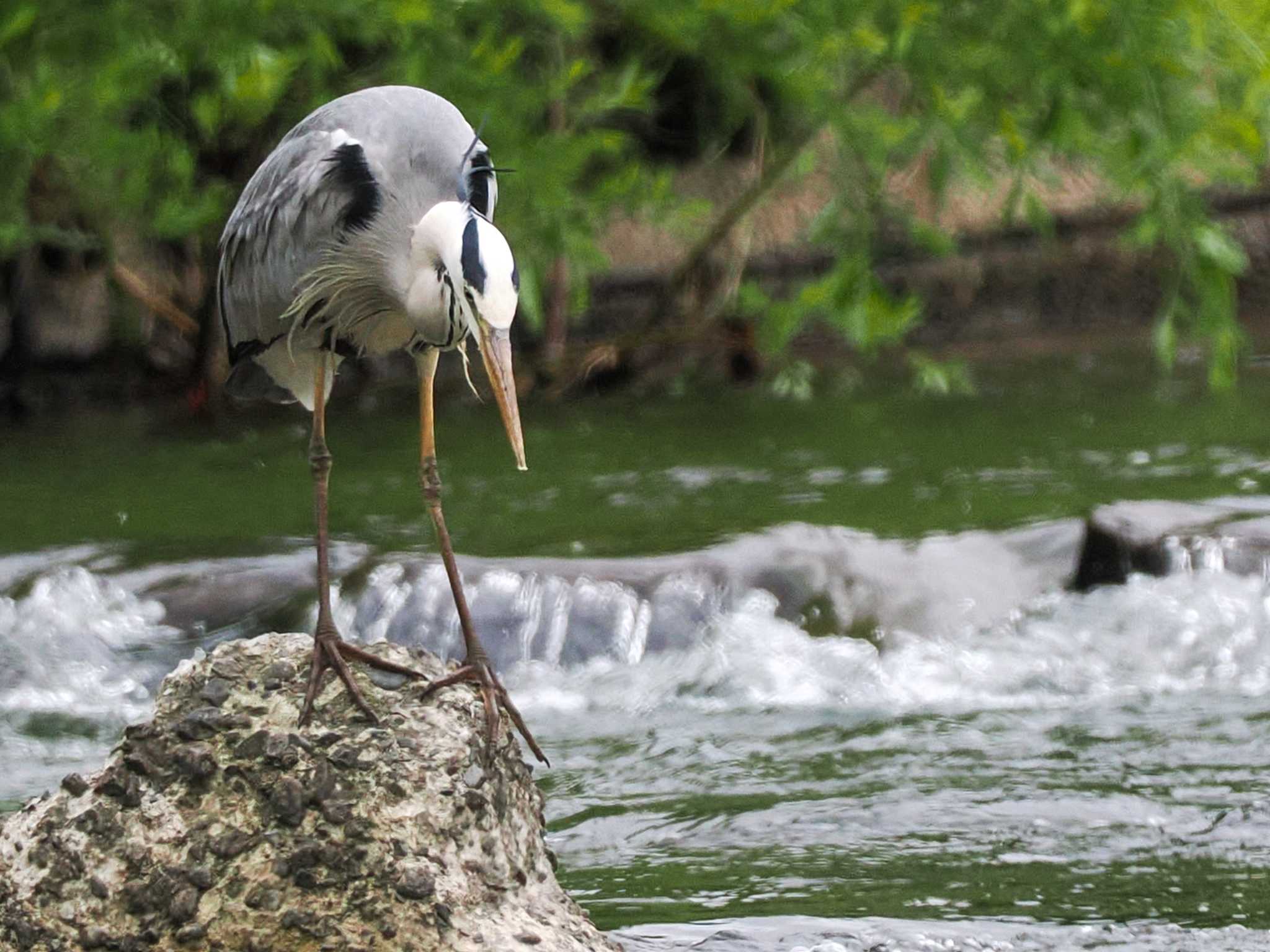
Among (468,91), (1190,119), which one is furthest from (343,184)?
(1190,119)

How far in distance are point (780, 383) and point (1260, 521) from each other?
11.7 feet

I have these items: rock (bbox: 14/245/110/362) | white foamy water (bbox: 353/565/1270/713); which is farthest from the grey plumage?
rock (bbox: 14/245/110/362)

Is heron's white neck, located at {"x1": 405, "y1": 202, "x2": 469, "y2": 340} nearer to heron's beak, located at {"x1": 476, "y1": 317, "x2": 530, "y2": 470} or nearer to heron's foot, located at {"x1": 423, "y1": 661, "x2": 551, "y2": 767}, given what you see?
heron's beak, located at {"x1": 476, "y1": 317, "x2": 530, "y2": 470}

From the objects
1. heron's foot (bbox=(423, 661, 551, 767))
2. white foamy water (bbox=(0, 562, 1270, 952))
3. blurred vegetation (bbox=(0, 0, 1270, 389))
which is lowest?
white foamy water (bbox=(0, 562, 1270, 952))

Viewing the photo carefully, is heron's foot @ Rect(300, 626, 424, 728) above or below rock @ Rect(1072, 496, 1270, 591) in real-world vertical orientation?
above

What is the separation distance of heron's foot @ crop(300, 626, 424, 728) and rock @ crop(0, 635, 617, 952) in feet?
0.07

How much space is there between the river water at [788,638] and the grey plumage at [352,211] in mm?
1340

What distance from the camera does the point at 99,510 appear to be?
8.49m

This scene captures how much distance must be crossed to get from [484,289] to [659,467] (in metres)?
5.68

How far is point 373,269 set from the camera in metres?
4.08

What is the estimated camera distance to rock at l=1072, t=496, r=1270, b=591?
7.16 metres

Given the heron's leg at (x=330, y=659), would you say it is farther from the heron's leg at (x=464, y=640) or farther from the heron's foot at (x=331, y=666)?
the heron's leg at (x=464, y=640)

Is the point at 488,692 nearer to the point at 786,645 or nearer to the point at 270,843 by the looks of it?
the point at 270,843

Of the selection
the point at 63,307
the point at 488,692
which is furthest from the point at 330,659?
the point at 63,307
